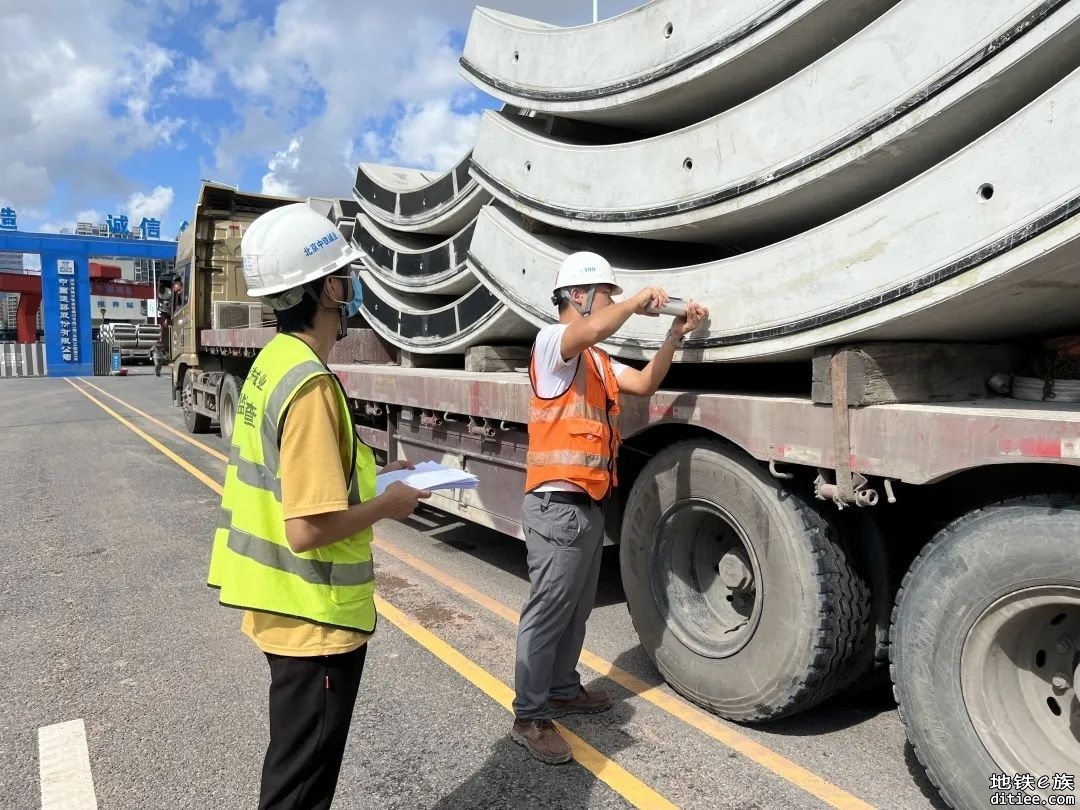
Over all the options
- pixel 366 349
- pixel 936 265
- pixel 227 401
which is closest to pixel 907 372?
pixel 936 265

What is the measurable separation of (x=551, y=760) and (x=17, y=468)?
8.71 metres

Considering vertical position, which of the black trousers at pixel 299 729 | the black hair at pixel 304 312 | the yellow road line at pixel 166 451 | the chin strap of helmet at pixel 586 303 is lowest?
the yellow road line at pixel 166 451

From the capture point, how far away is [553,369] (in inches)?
111

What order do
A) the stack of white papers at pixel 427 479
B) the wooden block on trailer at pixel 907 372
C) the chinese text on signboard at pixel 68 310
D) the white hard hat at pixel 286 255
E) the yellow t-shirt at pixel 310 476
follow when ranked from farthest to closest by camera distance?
the chinese text on signboard at pixel 68 310
the wooden block on trailer at pixel 907 372
the stack of white papers at pixel 427 479
the white hard hat at pixel 286 255
the yellow t-shirt at pixel 310 476

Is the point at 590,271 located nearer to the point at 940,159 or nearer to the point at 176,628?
the point at 940,159

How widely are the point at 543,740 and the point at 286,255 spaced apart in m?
1.94

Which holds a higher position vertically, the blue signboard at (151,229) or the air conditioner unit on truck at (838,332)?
the blue signboard at (151,229)

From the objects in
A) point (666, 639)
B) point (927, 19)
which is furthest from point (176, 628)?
point (927, 19)

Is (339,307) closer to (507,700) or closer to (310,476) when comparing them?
→ (310,476)

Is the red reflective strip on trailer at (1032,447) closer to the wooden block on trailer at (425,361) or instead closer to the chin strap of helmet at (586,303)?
the chin strap of helmet at (586,303)

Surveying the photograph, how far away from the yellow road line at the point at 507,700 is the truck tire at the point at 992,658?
0.88m

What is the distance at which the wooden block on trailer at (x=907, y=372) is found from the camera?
242 centimetres

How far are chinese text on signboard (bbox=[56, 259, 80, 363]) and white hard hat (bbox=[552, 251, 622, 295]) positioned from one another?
40029 millimetres

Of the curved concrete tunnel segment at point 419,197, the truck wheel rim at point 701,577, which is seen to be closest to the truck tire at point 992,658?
the truck wheel rim at point 701,577
